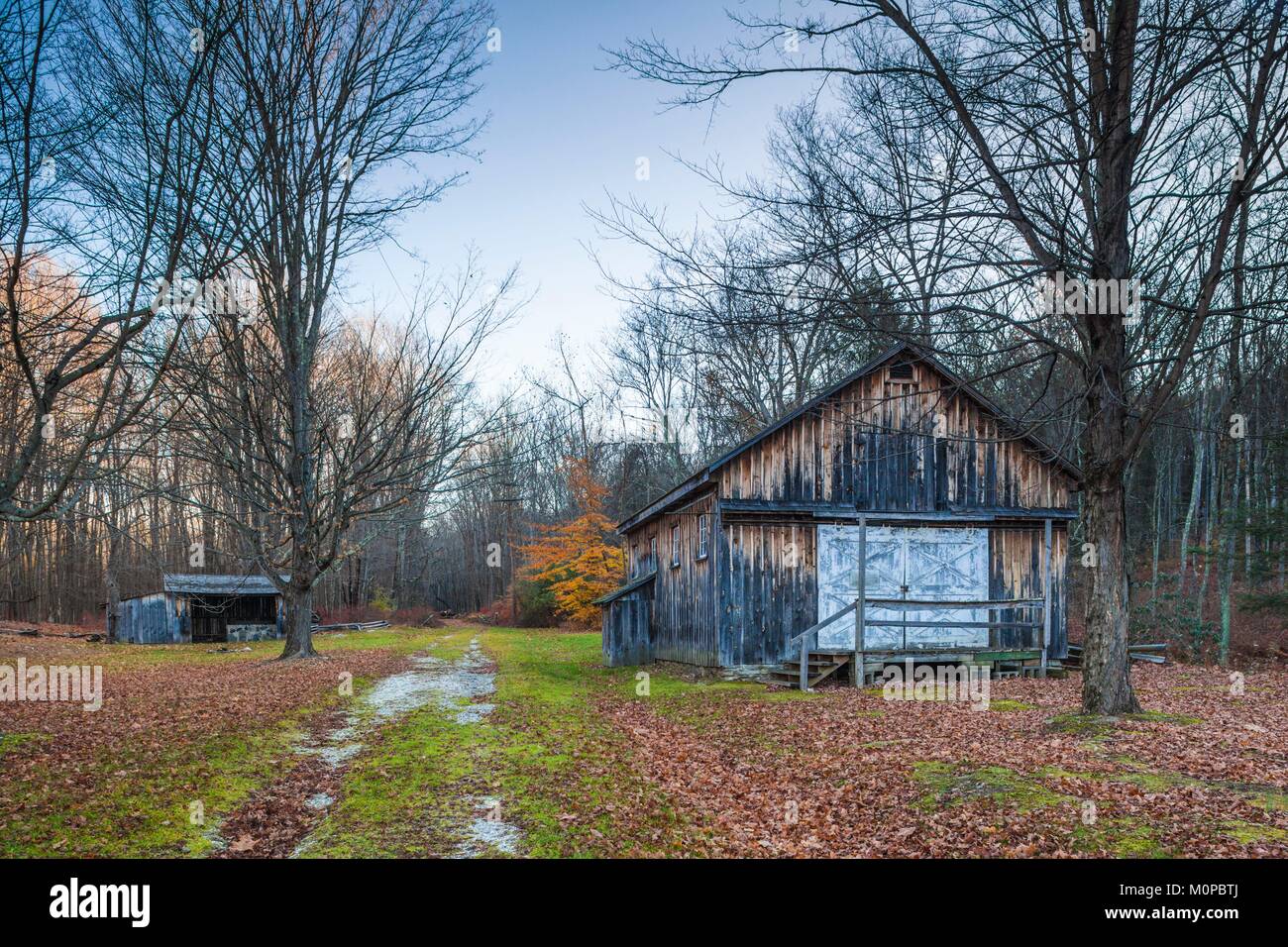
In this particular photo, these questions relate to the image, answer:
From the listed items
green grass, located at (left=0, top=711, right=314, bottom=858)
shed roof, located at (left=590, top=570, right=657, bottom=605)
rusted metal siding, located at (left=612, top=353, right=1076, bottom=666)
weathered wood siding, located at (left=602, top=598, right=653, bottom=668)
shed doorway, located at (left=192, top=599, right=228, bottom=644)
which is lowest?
shed doorway, located at (left=192, top=599, right=228, bottom=644)

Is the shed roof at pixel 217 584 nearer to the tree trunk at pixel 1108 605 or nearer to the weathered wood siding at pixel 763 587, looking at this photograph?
the weathered wood siding at pixel 763 587

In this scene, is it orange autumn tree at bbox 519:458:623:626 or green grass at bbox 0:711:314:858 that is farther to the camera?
orange autumn tree at bbox 519:458:623:626

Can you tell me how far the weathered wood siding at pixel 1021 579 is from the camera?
795 inches

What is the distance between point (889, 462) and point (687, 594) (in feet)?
19.9

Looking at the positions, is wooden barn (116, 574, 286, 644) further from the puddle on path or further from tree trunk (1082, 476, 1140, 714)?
tree trunk (1082, 476, 1140, 714)

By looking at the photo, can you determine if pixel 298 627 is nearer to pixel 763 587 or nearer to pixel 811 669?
pixel 763 587

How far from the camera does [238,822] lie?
299 inches

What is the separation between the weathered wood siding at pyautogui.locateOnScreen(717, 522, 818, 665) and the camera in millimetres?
19172

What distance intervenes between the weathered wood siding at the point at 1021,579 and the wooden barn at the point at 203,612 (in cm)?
3389

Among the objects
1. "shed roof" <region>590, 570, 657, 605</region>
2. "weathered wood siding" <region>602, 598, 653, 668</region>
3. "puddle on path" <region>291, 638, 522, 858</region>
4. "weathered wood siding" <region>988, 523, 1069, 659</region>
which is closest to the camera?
"puddle on path" <region>291, 638, 522, 858</region>

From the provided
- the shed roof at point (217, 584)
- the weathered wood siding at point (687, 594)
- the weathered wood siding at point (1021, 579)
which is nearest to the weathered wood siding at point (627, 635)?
the weathered wood siding at point (687, 594)

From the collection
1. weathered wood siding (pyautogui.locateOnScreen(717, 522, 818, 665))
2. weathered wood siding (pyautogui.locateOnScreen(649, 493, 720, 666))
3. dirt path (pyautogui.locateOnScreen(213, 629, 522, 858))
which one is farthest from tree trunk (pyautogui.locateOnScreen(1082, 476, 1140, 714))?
weathered wood siding (pyautogui.locateOnScreen(649, 493, 720, 666))

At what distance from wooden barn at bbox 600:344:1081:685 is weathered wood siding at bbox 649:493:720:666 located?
0.10 m
